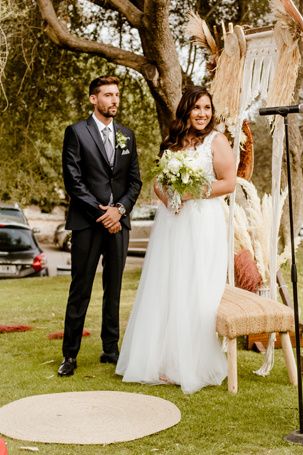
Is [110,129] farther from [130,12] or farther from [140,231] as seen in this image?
[140,231]

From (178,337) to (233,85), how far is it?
2.20 meters

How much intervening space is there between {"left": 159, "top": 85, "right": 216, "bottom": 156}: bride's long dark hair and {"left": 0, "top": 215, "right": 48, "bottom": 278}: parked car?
9.10m

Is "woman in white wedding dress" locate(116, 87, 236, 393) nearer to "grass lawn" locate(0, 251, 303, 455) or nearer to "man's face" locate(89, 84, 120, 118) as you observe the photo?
"grass lawn" locate(0, 251, 303, 455)

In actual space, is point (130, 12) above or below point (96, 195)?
above

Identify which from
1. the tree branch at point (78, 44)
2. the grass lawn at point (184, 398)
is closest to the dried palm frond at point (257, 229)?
the grass lawn at point (184, 398)

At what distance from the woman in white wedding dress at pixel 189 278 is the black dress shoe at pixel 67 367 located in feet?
1.79

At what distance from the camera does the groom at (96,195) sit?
6344 millimetres

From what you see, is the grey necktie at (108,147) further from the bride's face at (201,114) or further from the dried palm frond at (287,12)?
the dried palm frond at (287,12)

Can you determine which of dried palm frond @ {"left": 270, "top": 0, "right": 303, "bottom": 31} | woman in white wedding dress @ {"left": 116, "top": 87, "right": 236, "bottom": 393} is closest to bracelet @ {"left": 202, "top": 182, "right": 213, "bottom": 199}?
woman in white wedding dress @ {"left": 116, "top": 87, "right": 236, "bottom": 393}

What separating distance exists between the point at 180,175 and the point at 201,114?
53 cm

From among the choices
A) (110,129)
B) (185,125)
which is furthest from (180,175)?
(110,129)

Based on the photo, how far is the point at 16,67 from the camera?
46.9 ft

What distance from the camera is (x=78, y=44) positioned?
10352 millimetres

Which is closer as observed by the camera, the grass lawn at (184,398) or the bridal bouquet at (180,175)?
the grass lawn at (184,398)
